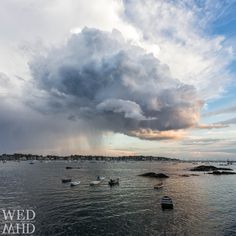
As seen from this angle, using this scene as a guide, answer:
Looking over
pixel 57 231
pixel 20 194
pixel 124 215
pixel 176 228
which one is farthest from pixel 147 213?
pixel 20 194

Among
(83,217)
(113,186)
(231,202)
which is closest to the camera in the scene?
(83,217)

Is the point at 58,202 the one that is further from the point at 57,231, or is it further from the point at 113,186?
the point at 113,186

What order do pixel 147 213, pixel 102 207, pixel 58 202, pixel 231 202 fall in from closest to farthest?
1. pixel 147 213
2. pixel 102 207
3. pixel 58 202
4. pixel 231 202

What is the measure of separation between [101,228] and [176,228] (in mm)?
13077

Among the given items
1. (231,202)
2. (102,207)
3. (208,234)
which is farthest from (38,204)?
(231,202)

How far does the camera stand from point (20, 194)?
7581 cm

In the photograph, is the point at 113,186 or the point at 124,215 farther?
the point at 113,186

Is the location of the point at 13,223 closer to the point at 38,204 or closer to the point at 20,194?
the point at 38,204

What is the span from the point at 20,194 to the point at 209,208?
52491 mm

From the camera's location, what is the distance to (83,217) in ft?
166
